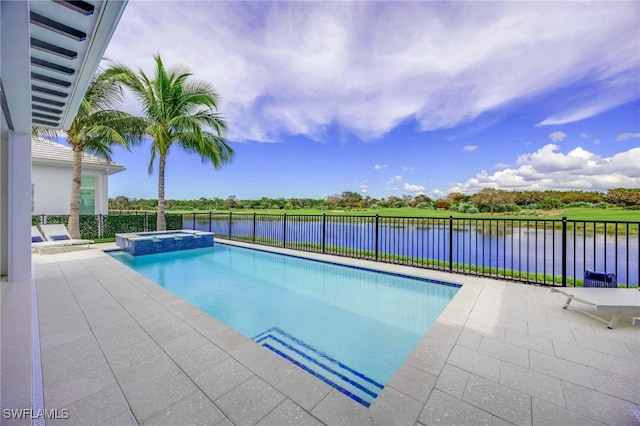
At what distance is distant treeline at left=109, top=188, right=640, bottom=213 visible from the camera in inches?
365

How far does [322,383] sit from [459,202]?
62.8ft

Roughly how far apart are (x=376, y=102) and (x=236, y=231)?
8.75 meters

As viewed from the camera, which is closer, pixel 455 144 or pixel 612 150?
pixel 612 150

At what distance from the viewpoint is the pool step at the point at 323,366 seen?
2164 millimetres

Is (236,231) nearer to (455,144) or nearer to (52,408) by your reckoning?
(52,408)

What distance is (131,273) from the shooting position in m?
5.23

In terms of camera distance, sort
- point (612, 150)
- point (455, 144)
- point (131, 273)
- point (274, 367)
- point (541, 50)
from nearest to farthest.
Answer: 1. point (274, 367)
2. point (131, 273)
3. point (541, 50)
4. point (612, 150)
5. point (455, 144)

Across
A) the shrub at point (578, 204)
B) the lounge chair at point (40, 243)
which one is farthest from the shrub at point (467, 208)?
the lounge chair at point (40, 243)

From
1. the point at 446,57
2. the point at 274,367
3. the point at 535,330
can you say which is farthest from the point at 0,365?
the point at 446,57

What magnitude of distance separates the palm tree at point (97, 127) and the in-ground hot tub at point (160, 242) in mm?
2725

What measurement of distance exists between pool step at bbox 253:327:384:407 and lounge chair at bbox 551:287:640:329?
2676 mm

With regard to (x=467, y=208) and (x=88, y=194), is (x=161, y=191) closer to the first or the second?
(x=88, y=194)

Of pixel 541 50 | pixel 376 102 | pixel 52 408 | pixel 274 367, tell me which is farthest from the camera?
pixel 376 102

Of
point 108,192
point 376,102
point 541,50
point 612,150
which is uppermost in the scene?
point 376,102
